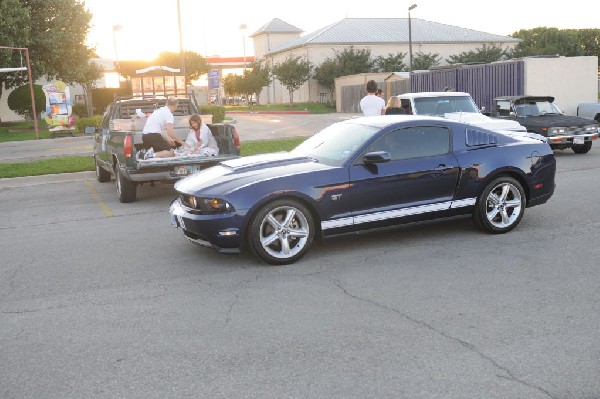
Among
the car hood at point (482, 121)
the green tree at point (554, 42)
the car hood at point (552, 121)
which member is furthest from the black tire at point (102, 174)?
the green tree at point (554, 42)

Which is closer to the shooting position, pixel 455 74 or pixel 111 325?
pixel 111 325

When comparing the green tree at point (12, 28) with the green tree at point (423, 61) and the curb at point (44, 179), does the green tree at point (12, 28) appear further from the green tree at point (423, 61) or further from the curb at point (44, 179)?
the green tree at point (423, 61)

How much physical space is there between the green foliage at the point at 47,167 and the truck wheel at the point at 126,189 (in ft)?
17.5

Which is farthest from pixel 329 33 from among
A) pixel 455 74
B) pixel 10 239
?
pixel 10 239

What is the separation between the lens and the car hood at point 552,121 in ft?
51.3

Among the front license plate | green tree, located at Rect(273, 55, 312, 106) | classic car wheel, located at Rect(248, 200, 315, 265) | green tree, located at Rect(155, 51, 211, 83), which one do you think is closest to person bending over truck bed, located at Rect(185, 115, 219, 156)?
the front license plate

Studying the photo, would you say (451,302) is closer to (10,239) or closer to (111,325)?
(111,325)

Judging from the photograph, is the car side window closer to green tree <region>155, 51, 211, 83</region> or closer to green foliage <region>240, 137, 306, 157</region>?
green foliage <region>240, 137, 306, 157</region>

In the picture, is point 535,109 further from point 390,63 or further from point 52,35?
point 390,63

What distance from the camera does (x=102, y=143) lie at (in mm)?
13000

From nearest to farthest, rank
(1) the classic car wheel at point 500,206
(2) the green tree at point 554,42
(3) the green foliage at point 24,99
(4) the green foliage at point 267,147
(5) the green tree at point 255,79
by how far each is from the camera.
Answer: (1) the classic car wheel at point 500,206, (4) the green foliage at point 267,147, (3) the green foliage at point 24,99, (5) the green tree at point 255,79, (2) the green tree at point 554,42

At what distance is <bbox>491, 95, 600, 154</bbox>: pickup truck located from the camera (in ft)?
51.0

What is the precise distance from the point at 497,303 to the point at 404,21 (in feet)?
271

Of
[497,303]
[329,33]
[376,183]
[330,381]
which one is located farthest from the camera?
[329,33]
